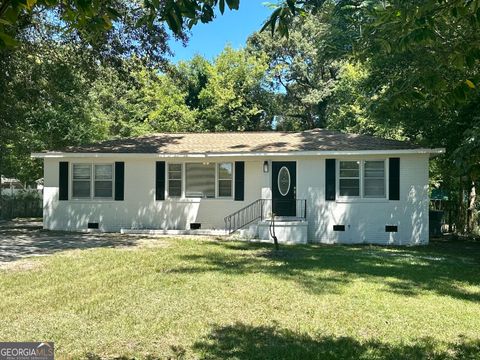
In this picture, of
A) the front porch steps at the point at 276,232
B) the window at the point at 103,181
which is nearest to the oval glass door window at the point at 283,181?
the front porch steps at the point at 276,232

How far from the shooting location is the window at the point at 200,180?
16.8 meters

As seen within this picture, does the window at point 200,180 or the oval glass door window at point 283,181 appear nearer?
the oval glass door window at point 283,181

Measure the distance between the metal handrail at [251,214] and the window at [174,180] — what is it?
2.04 metres

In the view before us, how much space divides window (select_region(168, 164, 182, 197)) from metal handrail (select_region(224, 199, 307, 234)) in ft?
6.68

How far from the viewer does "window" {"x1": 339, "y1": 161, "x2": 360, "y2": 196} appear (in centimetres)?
1546

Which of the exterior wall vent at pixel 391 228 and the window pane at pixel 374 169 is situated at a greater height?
the window pane at pixel 374 169

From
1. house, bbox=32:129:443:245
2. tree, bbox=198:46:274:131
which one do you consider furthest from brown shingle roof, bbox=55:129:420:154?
tree, bbox=198:46:274:131

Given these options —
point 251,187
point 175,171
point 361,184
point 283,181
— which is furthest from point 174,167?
point 361,184

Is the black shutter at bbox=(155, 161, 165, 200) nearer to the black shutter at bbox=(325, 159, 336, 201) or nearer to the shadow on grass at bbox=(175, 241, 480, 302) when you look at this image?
the shadow on grass at bbox=(175, 241, 480, 302)

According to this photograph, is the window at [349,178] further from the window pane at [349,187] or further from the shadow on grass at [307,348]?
the shadow on grass at [307,348]

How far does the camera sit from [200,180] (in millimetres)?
16859

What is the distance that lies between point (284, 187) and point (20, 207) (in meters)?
16.5

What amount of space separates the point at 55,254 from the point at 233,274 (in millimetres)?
4836

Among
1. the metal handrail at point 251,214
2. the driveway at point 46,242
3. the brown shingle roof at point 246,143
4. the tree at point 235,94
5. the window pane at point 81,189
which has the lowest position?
the driveway at point 46,242
